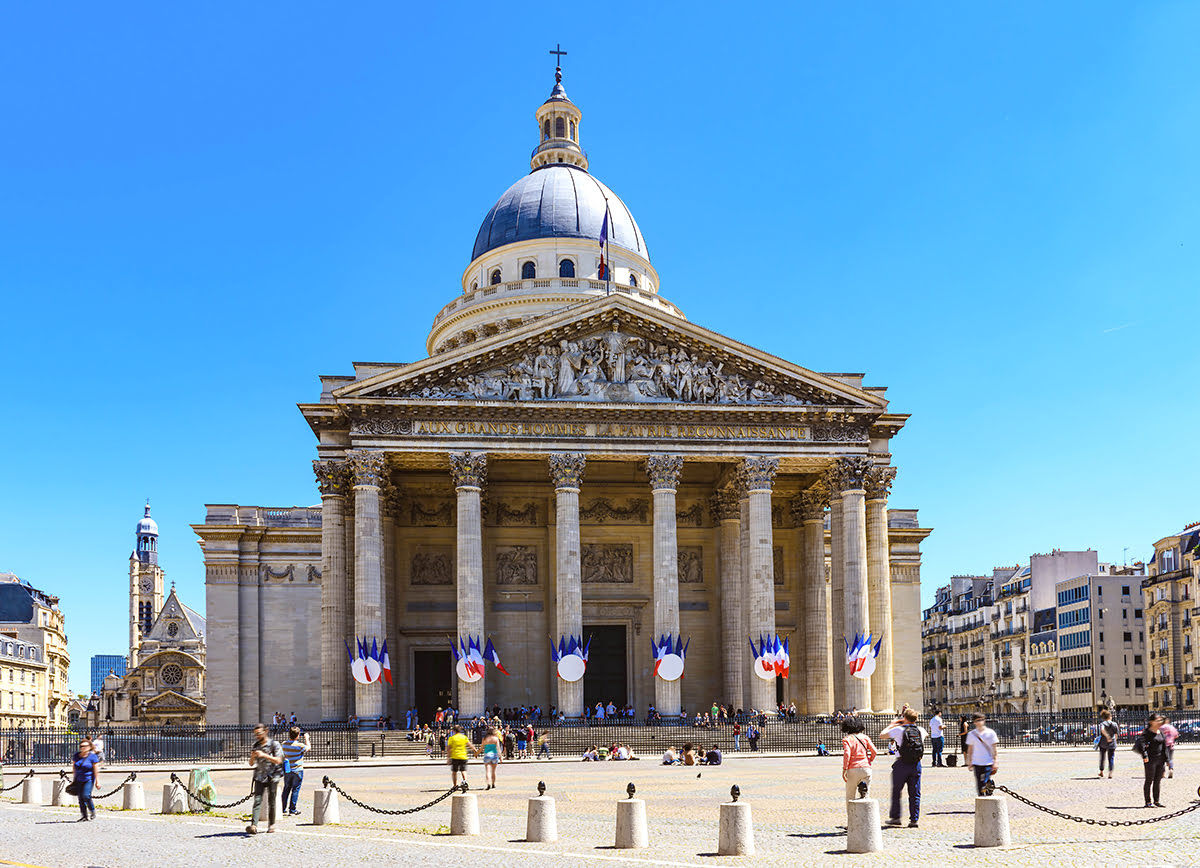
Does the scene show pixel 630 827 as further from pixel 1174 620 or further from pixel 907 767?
pixel 1174 620

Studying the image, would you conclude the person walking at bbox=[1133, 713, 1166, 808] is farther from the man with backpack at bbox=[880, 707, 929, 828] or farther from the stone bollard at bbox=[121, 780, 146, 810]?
the stone bollard at bbox=[121, 780, 146, 810]

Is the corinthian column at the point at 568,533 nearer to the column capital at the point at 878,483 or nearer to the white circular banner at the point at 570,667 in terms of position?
the white circular banner at the point at 570,667

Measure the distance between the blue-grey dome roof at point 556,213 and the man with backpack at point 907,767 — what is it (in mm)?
62694

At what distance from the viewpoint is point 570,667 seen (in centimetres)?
5122

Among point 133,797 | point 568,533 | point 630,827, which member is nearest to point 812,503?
point 568,533

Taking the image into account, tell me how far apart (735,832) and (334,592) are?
3862 centimetres

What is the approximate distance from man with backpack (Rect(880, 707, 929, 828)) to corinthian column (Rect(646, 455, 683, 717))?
32.4 m

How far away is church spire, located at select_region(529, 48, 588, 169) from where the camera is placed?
89250 mm

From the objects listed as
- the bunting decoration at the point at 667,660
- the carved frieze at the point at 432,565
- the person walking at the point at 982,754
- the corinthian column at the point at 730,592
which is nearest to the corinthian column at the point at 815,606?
the corinthian column at the point at 730,592

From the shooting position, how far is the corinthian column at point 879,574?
55125mm

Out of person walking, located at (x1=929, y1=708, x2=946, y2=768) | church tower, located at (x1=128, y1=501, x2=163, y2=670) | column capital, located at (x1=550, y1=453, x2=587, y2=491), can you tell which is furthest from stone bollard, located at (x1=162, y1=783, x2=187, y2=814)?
church tower, located at (x1=128, y1=501, x2=163, y2=670)

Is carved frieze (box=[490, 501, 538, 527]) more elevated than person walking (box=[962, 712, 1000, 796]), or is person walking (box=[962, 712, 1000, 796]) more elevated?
carved frieze (box=[490, 501, 538, 527])

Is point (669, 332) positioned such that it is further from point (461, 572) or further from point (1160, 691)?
point (1160, 691)

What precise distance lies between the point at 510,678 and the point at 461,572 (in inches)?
361
